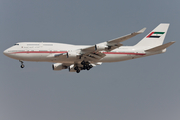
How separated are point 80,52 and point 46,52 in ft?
16.6

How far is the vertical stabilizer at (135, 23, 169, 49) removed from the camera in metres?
49.2

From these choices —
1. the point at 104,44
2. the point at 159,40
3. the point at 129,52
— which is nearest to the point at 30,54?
the point at 104,44

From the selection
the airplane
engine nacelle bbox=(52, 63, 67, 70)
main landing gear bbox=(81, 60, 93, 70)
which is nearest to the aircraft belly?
the airplane

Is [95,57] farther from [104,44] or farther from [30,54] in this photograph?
[30,54]

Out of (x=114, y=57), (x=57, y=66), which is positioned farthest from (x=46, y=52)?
(x=114, y=57)

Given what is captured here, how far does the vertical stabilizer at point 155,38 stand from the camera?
161 feet

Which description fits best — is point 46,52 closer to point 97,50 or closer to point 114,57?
point 97,50

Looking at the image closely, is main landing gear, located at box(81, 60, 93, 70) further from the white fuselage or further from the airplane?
the white fuselage

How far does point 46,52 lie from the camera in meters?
44.1

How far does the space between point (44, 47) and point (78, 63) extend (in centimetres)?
650

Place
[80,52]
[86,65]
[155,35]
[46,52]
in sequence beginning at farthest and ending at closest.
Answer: [155,35], [86,65], [46,52], [80,52]

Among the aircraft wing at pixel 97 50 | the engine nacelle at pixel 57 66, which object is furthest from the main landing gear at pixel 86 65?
the engine nacelle at pixel 57 66

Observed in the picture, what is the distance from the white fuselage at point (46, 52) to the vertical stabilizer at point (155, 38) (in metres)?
3.54

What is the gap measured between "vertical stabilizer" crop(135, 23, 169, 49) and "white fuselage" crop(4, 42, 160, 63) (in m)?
3.54
